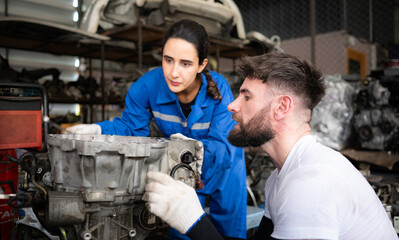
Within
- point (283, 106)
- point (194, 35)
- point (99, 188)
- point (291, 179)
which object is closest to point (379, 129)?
point (194, 35)

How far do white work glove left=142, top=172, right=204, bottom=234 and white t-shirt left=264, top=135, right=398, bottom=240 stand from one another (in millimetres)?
296

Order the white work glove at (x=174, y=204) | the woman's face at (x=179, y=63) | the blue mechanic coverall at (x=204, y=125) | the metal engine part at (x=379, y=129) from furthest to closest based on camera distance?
the metal engine part at (x=379, y=129)
the blue mechanic coverall at (x=204, y=125)
the woman's face at (x=179, y=63)
the white work glove at (x=174, y=204)

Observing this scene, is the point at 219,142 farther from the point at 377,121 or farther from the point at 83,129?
the point at 377,121

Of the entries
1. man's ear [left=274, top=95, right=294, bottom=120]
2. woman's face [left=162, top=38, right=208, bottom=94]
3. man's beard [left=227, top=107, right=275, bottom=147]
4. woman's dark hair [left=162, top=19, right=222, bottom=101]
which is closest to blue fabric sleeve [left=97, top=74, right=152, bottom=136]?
woman's face [left=162, top=38, right=208, bottom=94]

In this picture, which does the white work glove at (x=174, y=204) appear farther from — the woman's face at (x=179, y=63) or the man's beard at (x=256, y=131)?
the woman's face at (x=179, y=63)

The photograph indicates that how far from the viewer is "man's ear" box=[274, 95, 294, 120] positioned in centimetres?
126

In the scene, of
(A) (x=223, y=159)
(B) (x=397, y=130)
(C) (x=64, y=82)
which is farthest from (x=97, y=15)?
(B) (x=397, y=130)

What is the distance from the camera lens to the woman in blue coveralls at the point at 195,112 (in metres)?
1.91

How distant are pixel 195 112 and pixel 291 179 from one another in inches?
41.5

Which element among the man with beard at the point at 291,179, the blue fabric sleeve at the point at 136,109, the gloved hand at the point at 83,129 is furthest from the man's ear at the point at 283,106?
the blue fabric sleeve at the point at 136,109

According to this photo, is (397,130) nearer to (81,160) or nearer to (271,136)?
(271,136)

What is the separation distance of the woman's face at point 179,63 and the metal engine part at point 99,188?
635 millimetres

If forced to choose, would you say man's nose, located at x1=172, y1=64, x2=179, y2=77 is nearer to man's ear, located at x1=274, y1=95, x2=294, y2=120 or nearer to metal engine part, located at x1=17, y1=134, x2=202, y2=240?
metal engine part, located at x1=17, y1=134, x2=202, y2=240

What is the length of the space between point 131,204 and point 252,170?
236cm
